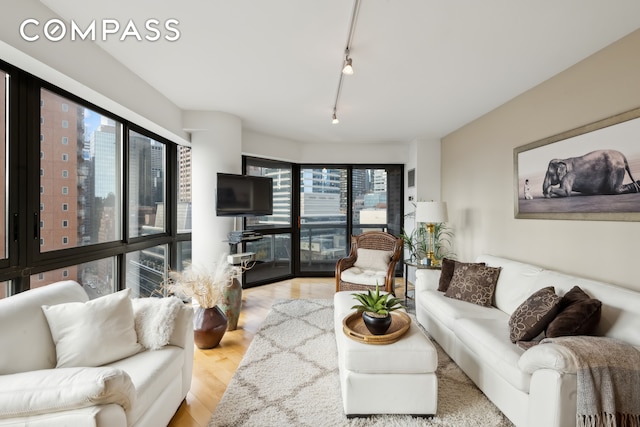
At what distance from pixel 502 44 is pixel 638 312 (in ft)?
6.59

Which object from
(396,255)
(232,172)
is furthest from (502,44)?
(232,172)

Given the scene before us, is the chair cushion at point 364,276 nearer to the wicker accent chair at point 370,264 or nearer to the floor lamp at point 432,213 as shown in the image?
the wicker accent chair at point 370,264

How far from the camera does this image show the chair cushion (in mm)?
3671

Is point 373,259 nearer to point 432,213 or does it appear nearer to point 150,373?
point 432,213

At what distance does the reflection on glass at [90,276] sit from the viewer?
211cm

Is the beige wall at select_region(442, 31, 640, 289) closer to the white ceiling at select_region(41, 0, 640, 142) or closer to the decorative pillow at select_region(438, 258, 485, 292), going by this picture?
the white ceiling at select_region(41, 0, 640, 142)

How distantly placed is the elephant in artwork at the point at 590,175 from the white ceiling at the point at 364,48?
0.85 m

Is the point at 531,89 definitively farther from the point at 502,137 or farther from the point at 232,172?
the point at 232,172

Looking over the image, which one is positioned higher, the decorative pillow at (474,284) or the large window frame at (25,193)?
the large window frame at (25,193)

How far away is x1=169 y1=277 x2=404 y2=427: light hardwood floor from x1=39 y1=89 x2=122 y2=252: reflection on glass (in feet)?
5.04

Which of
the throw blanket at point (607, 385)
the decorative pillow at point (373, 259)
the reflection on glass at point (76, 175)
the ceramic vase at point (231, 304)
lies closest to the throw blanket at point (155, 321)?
the reflection on glass at point (76, 175)

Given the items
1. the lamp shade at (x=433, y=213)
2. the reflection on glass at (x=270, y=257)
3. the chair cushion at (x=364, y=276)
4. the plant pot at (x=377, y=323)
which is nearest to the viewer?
the plant pot at (x=377, y=323)

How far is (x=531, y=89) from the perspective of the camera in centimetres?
283

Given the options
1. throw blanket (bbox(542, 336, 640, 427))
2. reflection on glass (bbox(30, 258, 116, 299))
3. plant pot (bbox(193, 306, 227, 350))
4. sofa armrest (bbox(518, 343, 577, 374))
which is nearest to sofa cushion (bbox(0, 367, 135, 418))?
reflection on glass (bbox(30, 258, 116, 299))
